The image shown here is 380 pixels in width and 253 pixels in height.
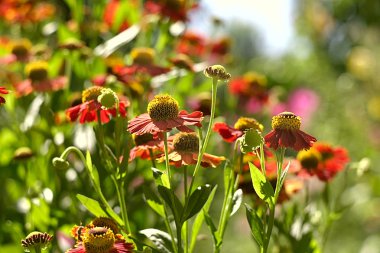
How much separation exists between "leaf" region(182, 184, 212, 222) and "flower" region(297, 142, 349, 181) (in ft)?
0.85

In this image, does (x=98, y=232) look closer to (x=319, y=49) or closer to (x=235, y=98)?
(x=235, y=98)

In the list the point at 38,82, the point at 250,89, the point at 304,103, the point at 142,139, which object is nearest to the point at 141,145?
the point at 142,139

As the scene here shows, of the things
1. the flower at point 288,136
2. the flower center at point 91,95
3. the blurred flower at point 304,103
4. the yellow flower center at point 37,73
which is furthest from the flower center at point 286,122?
the blurred flower at point 304,103

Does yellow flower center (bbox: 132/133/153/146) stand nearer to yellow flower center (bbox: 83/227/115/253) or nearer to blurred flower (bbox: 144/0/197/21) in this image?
yellow flower center (bbox: 83/227/115/253)

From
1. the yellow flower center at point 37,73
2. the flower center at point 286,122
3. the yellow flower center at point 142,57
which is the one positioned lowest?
the yellow flower center at point 37,73

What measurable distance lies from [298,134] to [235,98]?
924mm

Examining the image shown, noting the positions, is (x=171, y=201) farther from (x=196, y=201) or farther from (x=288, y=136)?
(x=288, y=136)

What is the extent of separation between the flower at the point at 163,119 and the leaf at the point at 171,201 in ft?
0.20

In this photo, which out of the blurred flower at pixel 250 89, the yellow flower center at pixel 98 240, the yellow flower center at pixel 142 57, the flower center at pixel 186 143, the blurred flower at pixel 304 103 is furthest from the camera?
the blurred flower at pixel 304 103

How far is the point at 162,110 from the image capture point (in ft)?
2.27

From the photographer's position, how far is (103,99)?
2.33 feet

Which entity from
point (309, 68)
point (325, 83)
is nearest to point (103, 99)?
point (325, 83)

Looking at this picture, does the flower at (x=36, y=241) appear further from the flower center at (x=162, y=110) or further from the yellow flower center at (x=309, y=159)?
the yellow flower center at (x=309, y=159)

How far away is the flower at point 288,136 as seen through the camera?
0.67 meters
